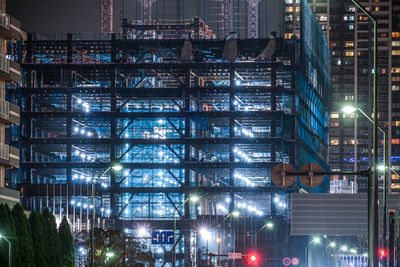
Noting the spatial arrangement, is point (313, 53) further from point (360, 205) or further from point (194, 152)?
point (360, 205)

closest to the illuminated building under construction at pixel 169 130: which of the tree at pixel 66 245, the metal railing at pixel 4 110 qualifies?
the metal railing at pixel 4 110

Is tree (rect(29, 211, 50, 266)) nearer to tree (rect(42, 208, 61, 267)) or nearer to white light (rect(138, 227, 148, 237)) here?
tree (rect(42, 208, 61, 267))

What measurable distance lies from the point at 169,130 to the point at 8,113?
3088 inches

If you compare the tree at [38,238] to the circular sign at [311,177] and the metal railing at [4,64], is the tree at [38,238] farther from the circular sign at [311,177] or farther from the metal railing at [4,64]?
the circular sign at [311,177]

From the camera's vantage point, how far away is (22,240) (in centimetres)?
4991

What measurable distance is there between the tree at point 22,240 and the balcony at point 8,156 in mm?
18565

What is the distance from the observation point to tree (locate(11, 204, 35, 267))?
48.8m

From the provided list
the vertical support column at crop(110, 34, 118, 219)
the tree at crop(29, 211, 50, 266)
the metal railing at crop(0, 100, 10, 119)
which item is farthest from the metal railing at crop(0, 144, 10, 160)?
the vertical support column at crop(110, 34, 118, 219)

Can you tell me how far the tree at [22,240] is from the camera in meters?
48.8

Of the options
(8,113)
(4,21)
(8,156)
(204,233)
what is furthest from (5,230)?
(204,233)

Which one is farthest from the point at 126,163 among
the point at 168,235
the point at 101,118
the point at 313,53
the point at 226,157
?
the point at 168,235

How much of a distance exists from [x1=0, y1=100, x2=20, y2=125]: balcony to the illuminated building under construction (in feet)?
219

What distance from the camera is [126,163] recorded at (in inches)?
5714

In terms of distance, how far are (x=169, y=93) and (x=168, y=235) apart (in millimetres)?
61454
